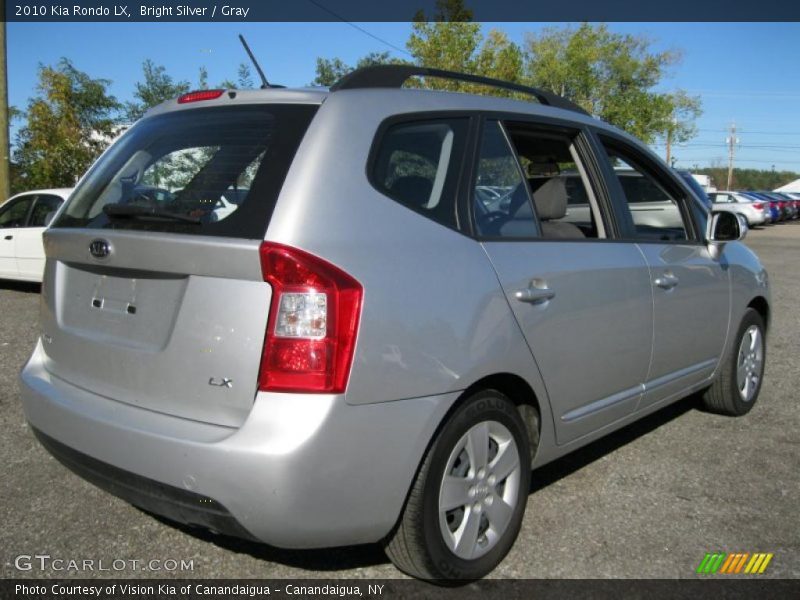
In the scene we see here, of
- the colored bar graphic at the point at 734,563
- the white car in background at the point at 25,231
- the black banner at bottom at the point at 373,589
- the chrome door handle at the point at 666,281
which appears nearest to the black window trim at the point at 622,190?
the chrome door handle at the point at 666,281

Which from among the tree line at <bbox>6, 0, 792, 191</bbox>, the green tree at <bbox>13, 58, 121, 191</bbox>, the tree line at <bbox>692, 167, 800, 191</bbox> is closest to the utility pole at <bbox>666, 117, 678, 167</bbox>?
the tree line at <bbox>6, 0, 792, 191</bbox>

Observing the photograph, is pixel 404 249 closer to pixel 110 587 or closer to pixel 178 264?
pixel 178 264

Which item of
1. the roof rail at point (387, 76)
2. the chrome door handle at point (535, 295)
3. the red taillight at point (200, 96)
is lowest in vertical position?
the chrome door handle at point (535, 295)

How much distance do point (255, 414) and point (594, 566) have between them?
1573 millimetres

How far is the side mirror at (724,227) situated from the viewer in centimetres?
443

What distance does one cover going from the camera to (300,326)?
2359 millimetres

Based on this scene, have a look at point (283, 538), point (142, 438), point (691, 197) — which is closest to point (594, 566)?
point (283, 538)

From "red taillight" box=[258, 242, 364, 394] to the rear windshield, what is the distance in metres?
0.14

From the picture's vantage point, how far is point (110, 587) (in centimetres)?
287

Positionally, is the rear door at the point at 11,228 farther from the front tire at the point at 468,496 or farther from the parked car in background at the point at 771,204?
the parked car in background at the point at 771,204

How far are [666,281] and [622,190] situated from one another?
504mm

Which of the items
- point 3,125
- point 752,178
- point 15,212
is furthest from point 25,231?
point 752,178

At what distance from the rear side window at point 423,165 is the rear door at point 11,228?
9.04m

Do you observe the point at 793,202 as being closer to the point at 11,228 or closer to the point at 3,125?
the point at 3,125
